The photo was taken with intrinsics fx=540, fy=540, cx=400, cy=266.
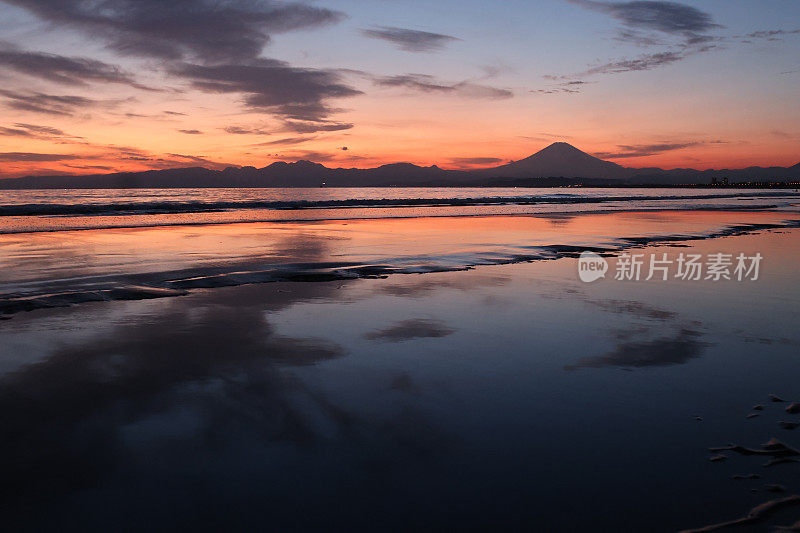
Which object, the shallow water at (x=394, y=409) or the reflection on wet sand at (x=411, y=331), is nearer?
the shallow water at (x=394, y=409)

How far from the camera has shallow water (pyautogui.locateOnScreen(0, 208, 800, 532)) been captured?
3.57 m

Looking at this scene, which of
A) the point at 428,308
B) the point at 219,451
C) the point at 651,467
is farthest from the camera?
the point at 428,308

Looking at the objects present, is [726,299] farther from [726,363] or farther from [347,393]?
[347,393]

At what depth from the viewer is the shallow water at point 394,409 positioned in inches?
141

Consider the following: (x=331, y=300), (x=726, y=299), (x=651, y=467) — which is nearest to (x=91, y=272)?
(x=331, y=300)

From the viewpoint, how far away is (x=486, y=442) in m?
4.44

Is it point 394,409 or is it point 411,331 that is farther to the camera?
point 411,331

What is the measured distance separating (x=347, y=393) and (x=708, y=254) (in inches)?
586

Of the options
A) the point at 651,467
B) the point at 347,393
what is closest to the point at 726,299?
the point at 651,467

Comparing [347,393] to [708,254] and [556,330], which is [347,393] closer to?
[556,330]

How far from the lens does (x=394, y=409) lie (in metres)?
5.11

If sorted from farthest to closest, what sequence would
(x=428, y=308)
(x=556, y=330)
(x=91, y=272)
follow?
(x=91, y=272) → (x=428, y=308) → (x=556, y=330)

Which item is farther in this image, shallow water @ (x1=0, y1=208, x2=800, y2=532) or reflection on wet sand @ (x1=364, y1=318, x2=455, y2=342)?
reflection on wet sand @ (x1=364, y1=318, x2=455, y2=342)

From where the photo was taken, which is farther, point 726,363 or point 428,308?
point 428,308
